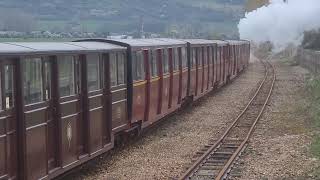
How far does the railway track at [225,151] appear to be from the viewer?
1214 cm

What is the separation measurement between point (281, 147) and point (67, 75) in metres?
6.39

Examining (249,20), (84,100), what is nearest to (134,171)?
(84,100)

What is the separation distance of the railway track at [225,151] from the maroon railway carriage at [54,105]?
1904mm

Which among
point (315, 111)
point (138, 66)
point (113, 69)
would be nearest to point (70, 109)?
point (113, 69)

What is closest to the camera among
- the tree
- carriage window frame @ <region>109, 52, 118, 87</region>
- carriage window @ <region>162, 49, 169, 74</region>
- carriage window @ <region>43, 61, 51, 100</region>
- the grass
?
carriage window @ <region>43, 61, 51, 100</region>

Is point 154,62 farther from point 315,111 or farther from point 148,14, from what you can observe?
point 148,14

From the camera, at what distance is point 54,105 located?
1020 centimetres

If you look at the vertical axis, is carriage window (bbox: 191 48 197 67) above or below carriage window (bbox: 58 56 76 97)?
below

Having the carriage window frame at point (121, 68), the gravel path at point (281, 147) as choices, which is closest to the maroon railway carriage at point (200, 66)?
the gravel path at point (281, 147)

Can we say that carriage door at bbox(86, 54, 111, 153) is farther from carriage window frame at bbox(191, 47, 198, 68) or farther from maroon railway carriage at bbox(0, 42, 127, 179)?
carriage window frame at bbox(191, 47, 198, 68)

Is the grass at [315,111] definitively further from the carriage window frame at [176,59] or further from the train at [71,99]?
the carriage window frame at [176,59]

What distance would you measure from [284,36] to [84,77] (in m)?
55.7

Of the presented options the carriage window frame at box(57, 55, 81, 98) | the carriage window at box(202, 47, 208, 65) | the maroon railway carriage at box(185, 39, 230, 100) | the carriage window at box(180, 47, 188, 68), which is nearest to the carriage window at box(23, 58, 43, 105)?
the carriage window frame at box(57, 55, 81, 98)

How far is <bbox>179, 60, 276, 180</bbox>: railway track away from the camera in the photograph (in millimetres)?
12141
